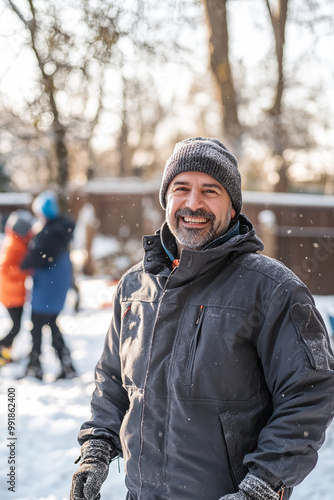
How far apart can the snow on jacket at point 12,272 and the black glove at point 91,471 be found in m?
3.50

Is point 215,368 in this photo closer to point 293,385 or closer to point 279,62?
point 293,385

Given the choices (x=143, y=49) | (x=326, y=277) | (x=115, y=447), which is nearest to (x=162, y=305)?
(x=115, y=447)

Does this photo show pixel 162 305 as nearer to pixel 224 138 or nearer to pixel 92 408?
pixel 92 408

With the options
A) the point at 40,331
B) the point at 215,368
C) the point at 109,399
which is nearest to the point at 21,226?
the point at 40,331

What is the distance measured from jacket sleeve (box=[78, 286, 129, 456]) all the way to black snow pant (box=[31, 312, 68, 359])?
3.12m

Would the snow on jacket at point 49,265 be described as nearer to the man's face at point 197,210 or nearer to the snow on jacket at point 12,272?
the snow on jacket at point 12,272

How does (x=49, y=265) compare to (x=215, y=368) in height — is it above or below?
below

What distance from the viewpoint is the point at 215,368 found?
1465mm

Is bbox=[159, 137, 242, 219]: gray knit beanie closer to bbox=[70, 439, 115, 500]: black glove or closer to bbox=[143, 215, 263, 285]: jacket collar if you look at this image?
bbox=[143, 215, 263, 285]: jacket collar

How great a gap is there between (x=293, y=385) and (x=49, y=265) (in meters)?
3.79

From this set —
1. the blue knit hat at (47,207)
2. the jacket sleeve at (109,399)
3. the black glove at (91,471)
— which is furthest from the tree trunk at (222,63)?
the black glove at (91,471)

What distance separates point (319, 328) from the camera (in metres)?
1.45

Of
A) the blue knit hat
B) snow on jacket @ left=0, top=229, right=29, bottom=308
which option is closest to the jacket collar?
the blue knit hat

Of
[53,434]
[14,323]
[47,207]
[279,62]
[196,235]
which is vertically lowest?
[53,434]
